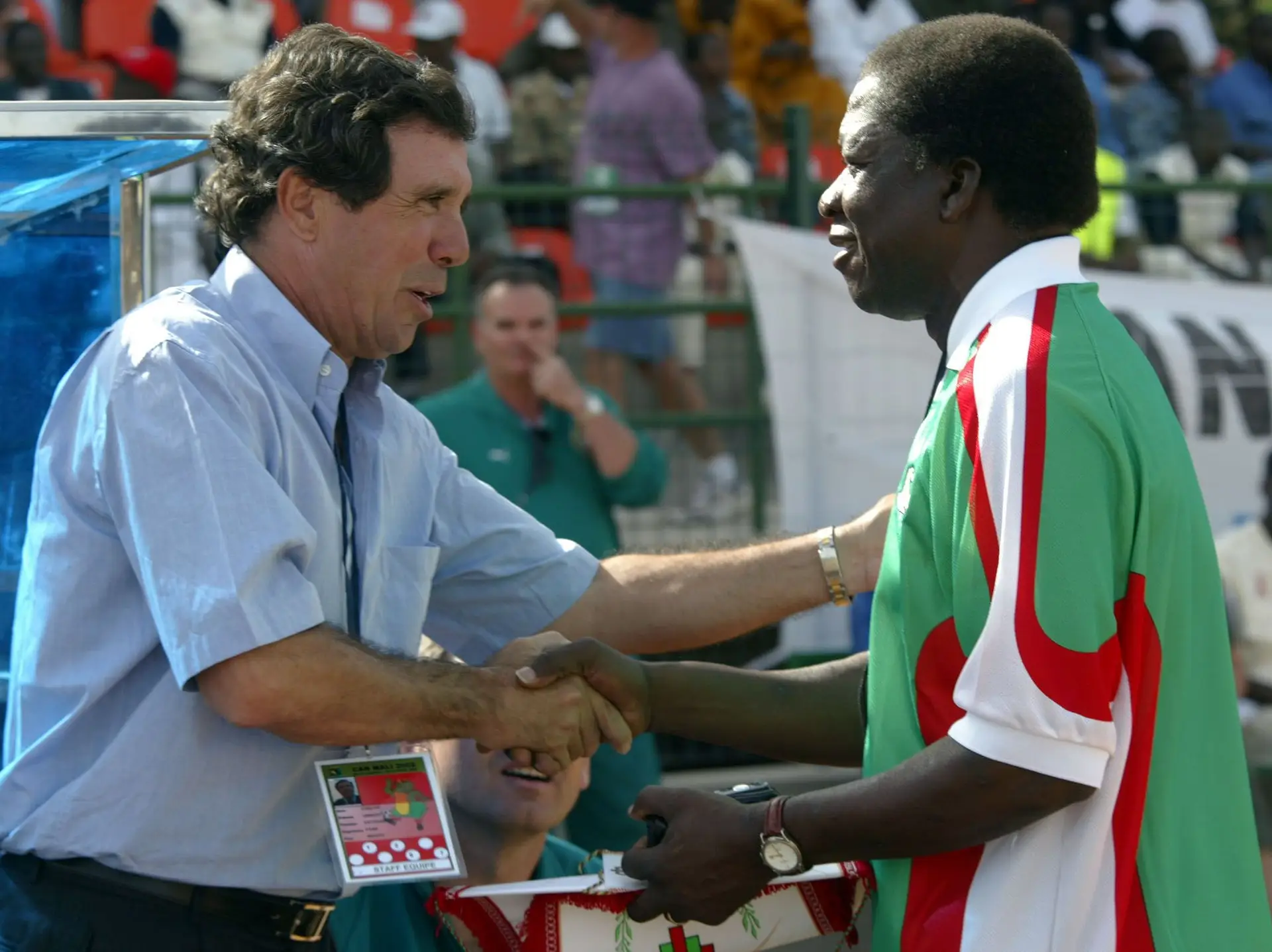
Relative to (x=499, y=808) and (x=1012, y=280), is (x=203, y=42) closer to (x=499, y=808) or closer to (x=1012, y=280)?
(x=499, y=808)

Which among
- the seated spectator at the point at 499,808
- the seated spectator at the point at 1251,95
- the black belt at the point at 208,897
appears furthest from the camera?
the seated spectator at the point at 1251,95

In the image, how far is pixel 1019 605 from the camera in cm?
187

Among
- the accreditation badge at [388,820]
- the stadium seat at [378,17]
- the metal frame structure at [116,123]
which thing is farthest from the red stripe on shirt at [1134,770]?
the stadium seat at [378,17]

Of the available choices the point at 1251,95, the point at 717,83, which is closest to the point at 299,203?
the point at 717,83

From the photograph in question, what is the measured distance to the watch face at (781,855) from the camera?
6.93 feet

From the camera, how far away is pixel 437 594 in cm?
293

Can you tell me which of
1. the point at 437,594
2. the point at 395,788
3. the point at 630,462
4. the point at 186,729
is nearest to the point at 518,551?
the point at 437,594

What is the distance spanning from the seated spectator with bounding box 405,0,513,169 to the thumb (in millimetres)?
5133

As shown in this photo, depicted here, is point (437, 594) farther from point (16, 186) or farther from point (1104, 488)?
point (1104, 488)

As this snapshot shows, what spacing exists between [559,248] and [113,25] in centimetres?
253

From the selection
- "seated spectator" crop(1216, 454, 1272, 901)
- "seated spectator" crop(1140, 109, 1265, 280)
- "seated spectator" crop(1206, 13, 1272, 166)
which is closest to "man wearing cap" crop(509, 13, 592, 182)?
"seated spectator" crop(1140, 109, 1265, 280)

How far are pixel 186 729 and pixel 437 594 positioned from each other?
2.35 feet

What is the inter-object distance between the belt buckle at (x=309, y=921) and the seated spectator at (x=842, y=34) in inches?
256

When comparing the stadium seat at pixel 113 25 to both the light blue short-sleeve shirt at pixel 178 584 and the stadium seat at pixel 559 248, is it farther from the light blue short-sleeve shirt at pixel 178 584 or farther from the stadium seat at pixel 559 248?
the light blue short-sleeve shirt at pixel 178 584
